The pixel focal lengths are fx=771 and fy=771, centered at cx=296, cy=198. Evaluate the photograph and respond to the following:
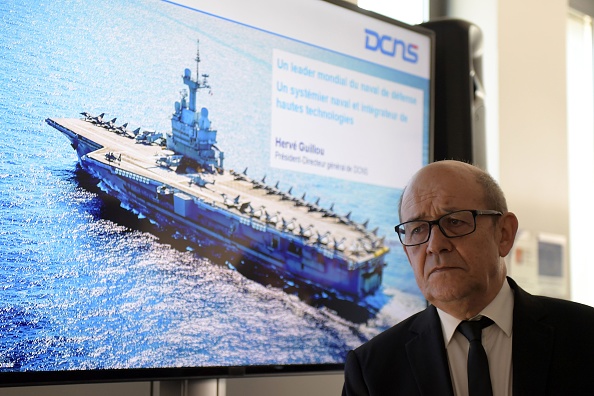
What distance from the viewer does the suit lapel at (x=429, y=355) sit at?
1.97 metres

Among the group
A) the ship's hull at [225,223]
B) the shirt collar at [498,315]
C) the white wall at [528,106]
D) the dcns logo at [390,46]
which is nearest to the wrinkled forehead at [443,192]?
the shirt collar at [498,315]

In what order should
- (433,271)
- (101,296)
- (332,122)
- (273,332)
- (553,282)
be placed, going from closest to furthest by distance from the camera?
(433,271) < (101,296) < (273,332) < (332,122) < (553,282)

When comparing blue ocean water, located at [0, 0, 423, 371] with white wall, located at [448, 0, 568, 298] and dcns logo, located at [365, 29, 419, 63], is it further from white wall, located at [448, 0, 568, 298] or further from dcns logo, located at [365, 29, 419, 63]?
white wall, located at [448, 0, 568, 298]

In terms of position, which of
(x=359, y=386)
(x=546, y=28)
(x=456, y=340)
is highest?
(x=546, y=28)

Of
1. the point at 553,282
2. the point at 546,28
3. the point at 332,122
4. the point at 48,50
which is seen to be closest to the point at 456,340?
the point at 332,122

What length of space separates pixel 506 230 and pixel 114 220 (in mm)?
1111

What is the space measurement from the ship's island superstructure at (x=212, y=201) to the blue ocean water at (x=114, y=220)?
46 millimetres

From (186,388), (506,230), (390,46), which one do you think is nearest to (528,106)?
(390,46)

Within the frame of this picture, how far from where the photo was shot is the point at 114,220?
223 cm

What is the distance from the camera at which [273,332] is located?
2602 mm

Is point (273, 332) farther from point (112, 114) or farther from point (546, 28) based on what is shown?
point (546, 28)

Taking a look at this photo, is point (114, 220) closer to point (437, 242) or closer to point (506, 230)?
point (437, 242)

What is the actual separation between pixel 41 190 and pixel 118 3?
640mm

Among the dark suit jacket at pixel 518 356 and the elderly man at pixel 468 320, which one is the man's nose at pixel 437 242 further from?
the dark suit jacket at pixel 518 356
